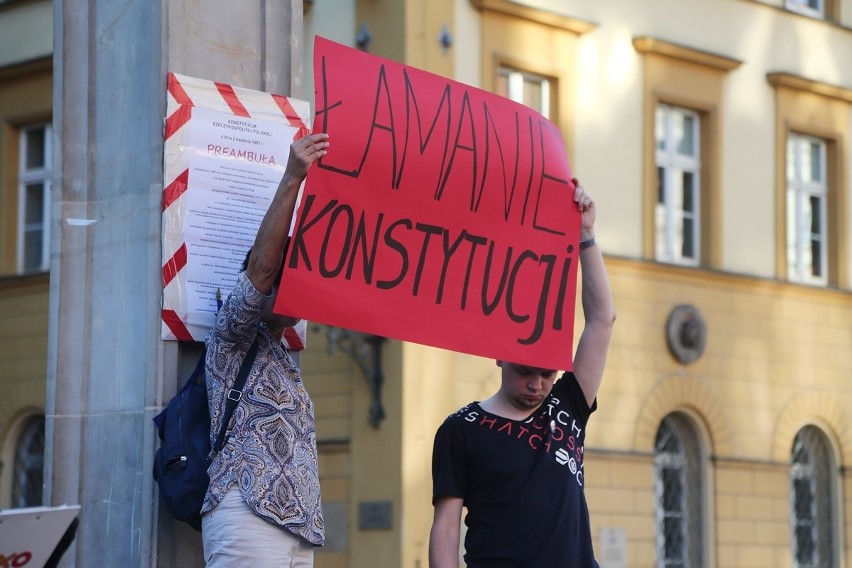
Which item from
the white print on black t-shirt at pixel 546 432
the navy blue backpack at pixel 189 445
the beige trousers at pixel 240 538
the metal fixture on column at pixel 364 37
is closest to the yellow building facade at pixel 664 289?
the metal fixture on column at pixel 364 37

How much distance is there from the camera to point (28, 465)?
22281 mm

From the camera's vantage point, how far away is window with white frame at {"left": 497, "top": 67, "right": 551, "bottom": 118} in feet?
67.8

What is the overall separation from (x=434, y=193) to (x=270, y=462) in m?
0.98

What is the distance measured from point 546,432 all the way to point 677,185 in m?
17.3

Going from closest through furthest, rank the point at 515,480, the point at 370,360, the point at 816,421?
the point at 515,480
the point at 370,360
the point at 816,421

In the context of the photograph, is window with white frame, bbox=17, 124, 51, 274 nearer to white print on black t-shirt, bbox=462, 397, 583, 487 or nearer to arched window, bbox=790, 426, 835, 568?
arched window, bbox=790, 426, 835, 568

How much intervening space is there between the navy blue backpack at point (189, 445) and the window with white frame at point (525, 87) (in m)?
15.5

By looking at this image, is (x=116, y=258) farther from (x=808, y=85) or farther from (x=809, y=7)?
(x=809, y=7)

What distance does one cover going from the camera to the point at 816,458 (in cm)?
2428

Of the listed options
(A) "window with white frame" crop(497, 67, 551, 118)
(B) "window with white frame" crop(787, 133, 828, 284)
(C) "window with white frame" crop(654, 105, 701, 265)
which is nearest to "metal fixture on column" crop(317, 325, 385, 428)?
(A) "window with white frame" crop(497, 67, 551, 118)

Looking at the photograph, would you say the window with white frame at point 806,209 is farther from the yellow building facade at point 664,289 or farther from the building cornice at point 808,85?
the building cornice at point 808,85

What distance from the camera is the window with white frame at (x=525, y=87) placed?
67.8ft

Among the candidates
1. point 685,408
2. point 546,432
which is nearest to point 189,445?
point 546,432

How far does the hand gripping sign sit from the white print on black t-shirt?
64 cm
